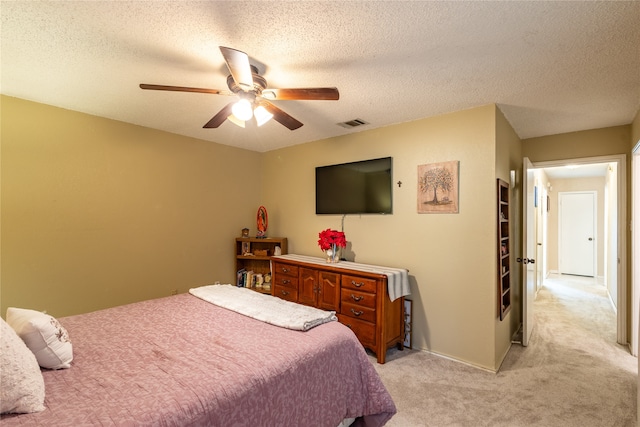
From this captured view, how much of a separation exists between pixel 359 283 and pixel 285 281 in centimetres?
112

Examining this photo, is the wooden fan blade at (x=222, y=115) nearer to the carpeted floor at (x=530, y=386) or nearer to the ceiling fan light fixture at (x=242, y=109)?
the ceiling fan light fixture at (x=242, y=109)

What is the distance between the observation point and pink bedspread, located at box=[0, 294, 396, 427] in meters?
1.08

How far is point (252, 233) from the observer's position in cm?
456

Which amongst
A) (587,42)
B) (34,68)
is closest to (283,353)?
(587,42)

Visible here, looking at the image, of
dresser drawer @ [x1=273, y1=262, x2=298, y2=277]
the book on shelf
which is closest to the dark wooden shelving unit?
dresser drawer @ [x1=273, y1=262, x2=298, y2=277]

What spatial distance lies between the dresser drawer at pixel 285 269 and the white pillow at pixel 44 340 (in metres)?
2.32

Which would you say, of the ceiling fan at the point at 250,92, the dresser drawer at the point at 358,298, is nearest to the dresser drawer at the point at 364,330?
the dresser drawer at the point at 358,298

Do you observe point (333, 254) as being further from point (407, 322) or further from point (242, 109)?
point (242, 109)

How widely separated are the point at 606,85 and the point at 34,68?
425 cm

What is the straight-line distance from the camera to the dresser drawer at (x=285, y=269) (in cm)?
356

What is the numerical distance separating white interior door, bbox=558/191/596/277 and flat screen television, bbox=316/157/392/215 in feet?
21.1

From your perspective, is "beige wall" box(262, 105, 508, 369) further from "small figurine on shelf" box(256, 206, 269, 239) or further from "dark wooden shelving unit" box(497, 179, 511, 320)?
"small figurine on shelf" box(256, 206, 269, 239)

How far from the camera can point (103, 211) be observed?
3.11 m

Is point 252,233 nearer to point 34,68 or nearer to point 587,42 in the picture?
point 34,68
